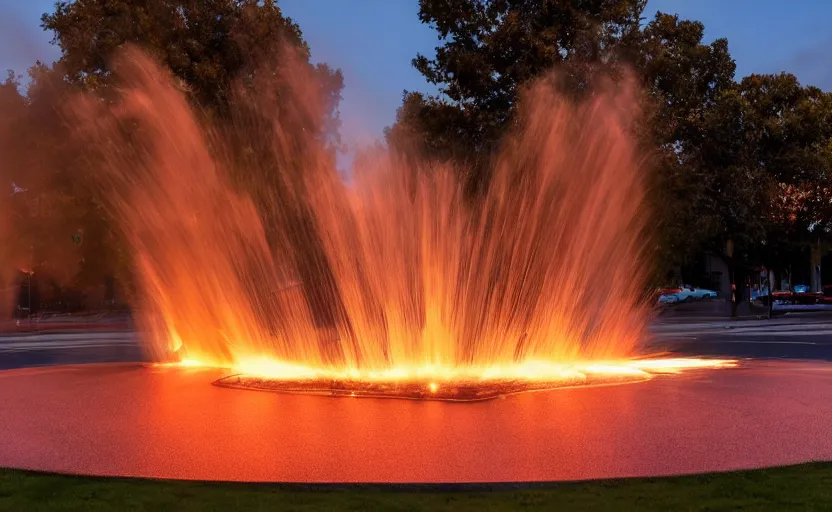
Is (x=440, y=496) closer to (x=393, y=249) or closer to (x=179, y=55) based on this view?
(x=393, y=249)

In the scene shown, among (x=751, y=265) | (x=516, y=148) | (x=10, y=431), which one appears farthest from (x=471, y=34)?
(x=751, y=265)

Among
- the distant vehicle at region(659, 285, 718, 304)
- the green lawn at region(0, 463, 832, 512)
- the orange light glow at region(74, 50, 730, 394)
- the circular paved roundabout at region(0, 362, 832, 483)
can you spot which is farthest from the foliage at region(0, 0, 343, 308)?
the distant vehicle at region(659, 285, 718, 304)

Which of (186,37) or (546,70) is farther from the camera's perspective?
(186,37)

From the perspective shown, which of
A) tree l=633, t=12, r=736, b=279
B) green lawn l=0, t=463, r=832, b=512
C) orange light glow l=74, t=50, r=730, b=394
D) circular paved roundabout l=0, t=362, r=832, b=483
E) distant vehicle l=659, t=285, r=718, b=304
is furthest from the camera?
distant vehicle l=659, t=285, r=718, b=304

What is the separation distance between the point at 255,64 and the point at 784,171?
23811 millimetres

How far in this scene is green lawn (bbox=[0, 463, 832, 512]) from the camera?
5801 mm

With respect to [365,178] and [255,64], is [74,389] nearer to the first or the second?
[365,178]

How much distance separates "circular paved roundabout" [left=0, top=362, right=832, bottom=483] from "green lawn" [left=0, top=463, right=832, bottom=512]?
1.08ft

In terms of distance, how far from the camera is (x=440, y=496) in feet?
20.4

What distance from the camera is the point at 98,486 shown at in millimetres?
6488

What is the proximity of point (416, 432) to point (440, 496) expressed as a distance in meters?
2.46

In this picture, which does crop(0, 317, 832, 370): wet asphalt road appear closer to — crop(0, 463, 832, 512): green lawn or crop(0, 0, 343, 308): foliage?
crop(0, 0, 343, 308): foliage

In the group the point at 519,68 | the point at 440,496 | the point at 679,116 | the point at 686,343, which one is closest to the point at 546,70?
the point at 519,68

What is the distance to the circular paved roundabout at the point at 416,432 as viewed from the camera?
7094 mm
